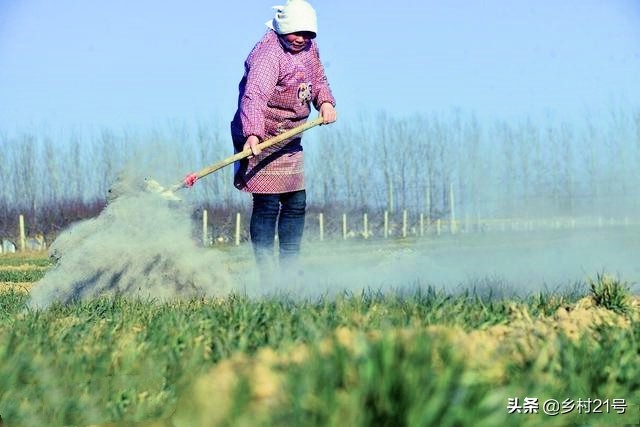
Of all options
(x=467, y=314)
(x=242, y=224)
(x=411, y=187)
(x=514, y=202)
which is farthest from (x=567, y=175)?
(x=467, y=314)

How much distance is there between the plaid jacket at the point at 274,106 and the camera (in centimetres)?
693

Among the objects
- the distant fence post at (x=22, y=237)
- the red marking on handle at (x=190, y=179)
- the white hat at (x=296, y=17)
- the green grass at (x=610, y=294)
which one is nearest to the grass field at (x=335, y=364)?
the green grass at (x=610, y=294)

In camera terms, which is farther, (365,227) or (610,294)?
(365,227)

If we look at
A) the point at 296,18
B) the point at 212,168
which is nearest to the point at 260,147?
the point at 212,168

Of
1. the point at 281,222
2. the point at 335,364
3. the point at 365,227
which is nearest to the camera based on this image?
the point at 335,364

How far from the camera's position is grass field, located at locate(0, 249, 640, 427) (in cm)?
195

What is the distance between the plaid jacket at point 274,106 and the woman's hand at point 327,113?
9 centimetres

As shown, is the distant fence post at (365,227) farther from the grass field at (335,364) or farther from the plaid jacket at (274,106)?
the grass field at (335,364)

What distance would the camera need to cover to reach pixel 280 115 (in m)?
7.14

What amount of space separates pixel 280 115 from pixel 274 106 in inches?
3.4

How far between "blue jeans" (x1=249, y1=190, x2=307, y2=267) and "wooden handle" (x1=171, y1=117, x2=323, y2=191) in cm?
49

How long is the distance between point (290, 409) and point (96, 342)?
1.51 metres

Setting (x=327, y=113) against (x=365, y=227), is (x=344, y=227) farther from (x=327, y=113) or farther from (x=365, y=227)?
(x=327, y=113)

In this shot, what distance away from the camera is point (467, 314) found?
11.8ft
